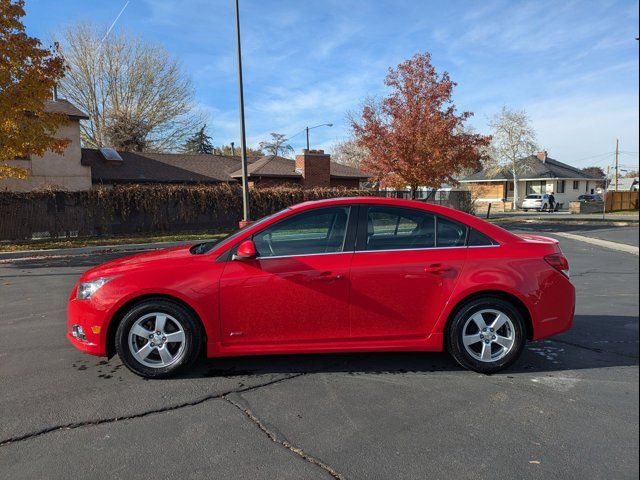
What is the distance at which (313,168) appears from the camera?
30.6m

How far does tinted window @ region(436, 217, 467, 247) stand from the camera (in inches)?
167

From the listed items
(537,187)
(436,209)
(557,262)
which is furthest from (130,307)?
(537,187)

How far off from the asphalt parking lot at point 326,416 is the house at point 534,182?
46039 millimetres

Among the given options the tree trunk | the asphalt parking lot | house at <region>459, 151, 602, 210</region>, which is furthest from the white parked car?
the asphalt parking lot

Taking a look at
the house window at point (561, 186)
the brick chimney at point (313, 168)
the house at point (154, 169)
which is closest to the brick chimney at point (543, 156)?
the house window at point (561, 186)

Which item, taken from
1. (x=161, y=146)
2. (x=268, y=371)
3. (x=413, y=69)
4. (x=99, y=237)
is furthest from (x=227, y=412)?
(x=161, y=146)

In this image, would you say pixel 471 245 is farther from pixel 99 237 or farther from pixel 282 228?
pixel 99 237

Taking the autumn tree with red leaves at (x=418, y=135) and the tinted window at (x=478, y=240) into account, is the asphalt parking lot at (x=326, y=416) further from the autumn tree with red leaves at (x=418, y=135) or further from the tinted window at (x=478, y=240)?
the autumn tree with red leaves at (x=418, y=135)

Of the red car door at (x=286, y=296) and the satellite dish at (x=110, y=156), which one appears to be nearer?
the red car door at (x=286, y=296)

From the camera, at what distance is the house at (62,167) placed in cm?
2281

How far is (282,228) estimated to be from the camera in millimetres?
4227

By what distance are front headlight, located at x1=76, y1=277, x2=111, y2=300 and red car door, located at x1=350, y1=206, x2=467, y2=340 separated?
218cm

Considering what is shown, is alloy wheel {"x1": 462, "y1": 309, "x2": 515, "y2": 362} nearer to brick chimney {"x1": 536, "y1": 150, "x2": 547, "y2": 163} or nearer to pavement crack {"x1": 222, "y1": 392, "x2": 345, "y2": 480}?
pavement crack {"x1": 222, "y1": 392, "x2": 345, "y2": 480}

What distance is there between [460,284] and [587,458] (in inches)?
62.8
